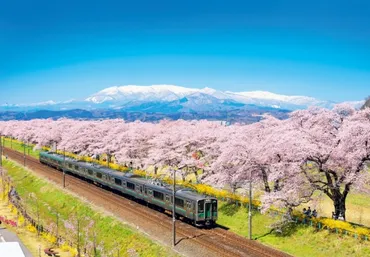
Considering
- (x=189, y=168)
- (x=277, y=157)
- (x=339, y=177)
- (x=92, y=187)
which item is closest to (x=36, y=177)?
(x=92, y=187)

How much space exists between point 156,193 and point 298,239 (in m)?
14.6

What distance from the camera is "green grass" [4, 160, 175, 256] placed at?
28.8 meters

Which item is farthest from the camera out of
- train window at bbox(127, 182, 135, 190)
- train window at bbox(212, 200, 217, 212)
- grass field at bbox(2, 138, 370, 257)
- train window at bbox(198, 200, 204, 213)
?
train window at bbox(127, 182, 135, 190)

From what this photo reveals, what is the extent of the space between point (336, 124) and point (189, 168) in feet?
81.3

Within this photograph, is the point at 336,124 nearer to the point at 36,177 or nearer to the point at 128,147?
the point at 128,147

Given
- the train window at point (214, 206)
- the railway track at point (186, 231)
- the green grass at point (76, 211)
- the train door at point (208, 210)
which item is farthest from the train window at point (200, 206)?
the green grass at point (76, 211)

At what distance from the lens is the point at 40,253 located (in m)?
28.8

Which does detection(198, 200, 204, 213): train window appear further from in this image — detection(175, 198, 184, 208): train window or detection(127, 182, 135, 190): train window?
detection(127, 182, 135, 190): train window

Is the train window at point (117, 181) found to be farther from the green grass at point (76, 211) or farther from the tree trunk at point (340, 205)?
the tree trunk at point (340, 205)

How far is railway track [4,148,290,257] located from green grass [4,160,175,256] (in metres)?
1.89

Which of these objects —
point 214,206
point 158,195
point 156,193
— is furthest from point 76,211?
point 214,206

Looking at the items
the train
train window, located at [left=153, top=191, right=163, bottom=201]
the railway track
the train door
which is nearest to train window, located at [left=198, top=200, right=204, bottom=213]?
the train

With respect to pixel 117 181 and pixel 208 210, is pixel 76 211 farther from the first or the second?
pixel 208 210

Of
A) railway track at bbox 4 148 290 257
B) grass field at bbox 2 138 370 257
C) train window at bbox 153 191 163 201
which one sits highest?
train window at bbox 153 191 163 201
